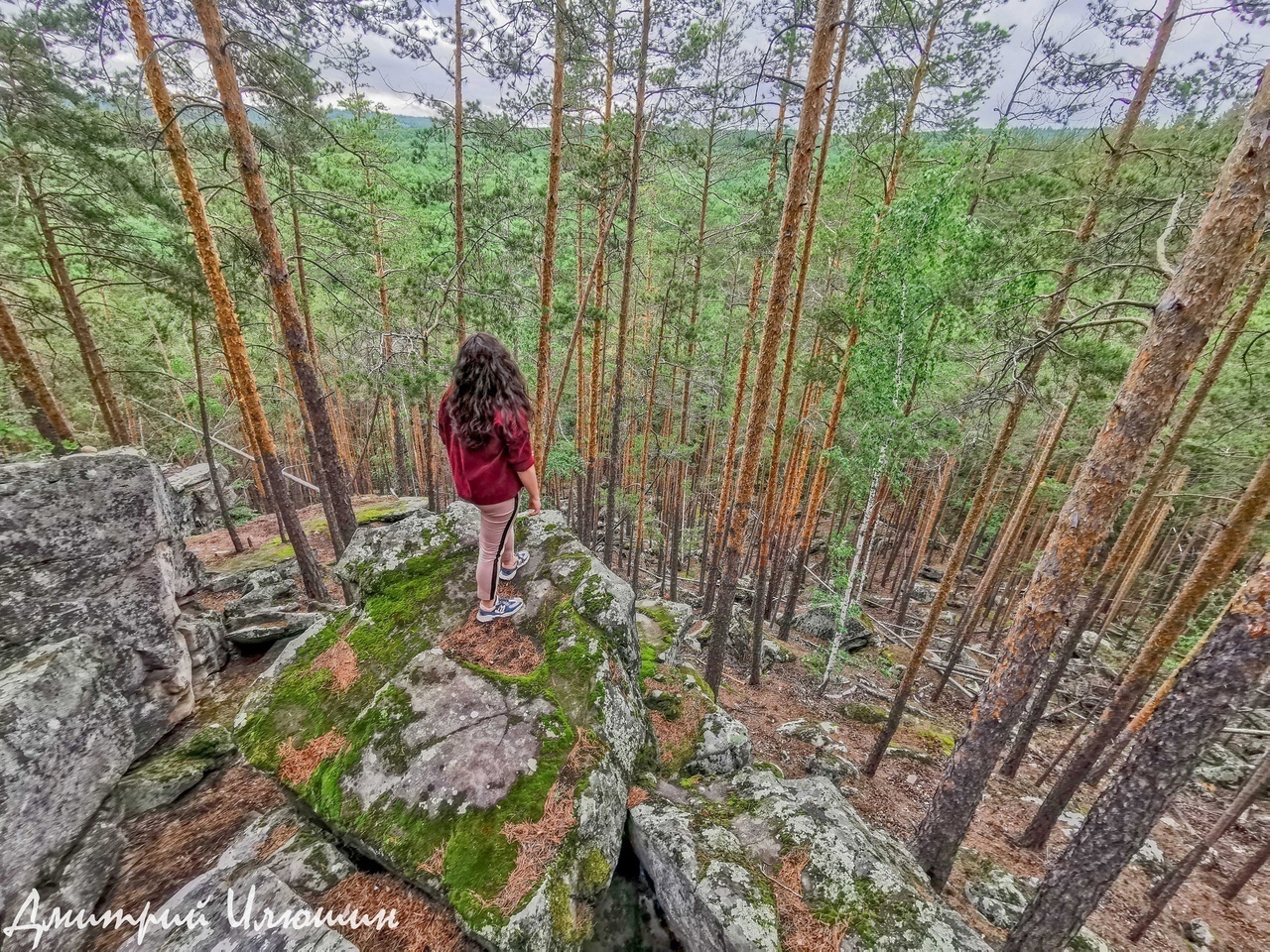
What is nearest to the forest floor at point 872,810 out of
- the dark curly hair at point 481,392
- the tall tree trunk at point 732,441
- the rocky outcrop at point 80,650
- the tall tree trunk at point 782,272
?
the rocky outcrop at point 80,650

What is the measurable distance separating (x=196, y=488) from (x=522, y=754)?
84.5ft

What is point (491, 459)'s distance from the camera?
4.00 m

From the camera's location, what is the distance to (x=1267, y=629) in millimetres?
3270

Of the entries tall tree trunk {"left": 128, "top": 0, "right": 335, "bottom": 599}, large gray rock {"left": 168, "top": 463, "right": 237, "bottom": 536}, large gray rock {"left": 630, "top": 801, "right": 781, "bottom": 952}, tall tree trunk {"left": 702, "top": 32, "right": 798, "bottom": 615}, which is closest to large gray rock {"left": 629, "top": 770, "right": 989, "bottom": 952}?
large gray rock {"left": 630, "top": 801, "right": 781, "bottom": 952}

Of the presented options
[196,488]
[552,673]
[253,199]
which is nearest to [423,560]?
[552,673]

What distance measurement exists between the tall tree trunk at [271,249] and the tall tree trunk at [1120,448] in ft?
31.8

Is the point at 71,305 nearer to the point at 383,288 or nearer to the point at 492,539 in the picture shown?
the point at 383,288

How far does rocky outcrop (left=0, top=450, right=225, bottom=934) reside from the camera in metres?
3.37

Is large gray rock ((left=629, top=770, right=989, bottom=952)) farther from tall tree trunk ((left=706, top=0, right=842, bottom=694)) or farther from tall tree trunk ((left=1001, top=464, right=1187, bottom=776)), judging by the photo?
tall tree trunk ((left=1001, top=464, right=1187, bottom=776))

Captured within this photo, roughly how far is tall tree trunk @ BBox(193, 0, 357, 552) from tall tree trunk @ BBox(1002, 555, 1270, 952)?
10.4 meters

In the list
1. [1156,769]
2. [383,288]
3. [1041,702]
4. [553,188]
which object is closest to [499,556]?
[1156,769]

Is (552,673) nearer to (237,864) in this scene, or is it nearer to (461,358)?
(237,864)

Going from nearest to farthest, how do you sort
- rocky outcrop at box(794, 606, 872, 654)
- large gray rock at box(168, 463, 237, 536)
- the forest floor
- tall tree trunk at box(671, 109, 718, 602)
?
the forest floor
tall tree trunk at box(671, 109, 718, 602)
rocky outcrop at box(794, 606, 872, 654)
large gray rock at box(168, 463, 237, 536)

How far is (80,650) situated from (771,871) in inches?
255
